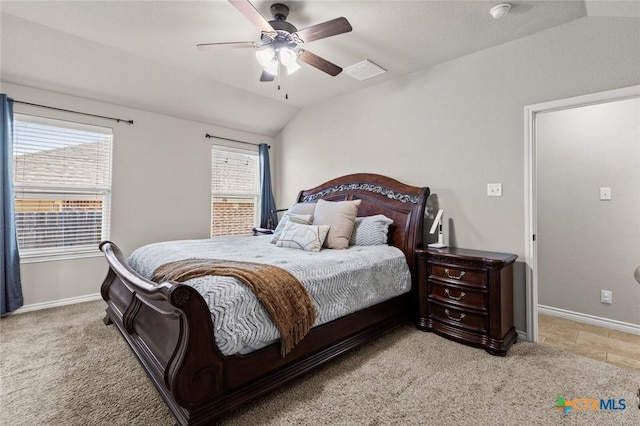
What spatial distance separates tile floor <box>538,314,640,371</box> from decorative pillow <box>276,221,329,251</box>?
2169 millimetres

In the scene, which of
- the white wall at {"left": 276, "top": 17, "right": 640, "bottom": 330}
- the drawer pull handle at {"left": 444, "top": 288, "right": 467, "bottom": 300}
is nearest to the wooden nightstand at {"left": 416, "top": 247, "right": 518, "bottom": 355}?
the drawer pull handle at {"left": 444, "top": 288, "right": 467, "bottom": 300}

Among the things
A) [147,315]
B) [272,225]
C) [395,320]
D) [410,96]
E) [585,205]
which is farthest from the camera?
[272,225]

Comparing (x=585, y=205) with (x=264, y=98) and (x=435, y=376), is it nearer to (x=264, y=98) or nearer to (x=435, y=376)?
(x=435, y=376)

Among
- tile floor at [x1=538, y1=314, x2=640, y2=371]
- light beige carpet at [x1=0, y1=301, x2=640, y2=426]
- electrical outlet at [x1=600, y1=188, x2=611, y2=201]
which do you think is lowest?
tile floor at [x1=538, y1=314, x2=640, y2=371]

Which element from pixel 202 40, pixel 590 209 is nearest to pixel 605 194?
pixel 590 209

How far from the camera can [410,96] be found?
11.2 feet

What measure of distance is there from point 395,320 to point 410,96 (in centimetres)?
243

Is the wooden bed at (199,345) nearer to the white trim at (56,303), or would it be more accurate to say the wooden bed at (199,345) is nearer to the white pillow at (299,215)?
the white trim at (56,303)

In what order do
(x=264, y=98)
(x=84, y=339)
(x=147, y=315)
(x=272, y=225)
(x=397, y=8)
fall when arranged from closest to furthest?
1. (x=147, y=315)
2. (x=397, y=8)
3. (x=84, y=339)
4. (x=264, y=98)
5. (x=272, y=225)

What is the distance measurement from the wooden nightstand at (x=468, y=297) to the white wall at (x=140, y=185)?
10.7 feet

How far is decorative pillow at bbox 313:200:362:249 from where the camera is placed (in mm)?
2986

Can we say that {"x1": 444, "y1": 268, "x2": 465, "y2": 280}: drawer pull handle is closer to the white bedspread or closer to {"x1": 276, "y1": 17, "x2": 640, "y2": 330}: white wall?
the white bedspread

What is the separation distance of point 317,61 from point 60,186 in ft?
10.5

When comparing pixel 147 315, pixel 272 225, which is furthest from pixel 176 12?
pixel 272 225
